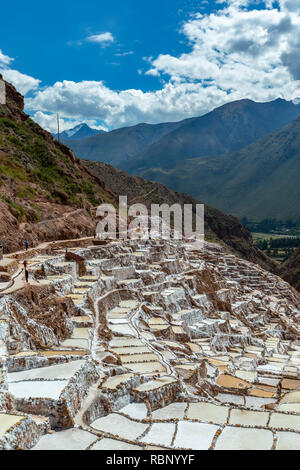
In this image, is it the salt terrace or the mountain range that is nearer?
the salt terrace

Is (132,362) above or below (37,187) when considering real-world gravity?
below

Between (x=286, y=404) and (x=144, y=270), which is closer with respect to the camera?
(x=286, y=404)

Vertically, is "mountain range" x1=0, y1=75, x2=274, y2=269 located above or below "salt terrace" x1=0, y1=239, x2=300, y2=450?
above

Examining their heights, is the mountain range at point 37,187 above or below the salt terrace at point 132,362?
above

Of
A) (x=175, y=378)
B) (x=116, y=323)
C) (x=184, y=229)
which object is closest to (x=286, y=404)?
(x=175, y=378)

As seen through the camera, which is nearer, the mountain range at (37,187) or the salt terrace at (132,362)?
the salt terrace at (132,362)

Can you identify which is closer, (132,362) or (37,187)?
(132,362)
